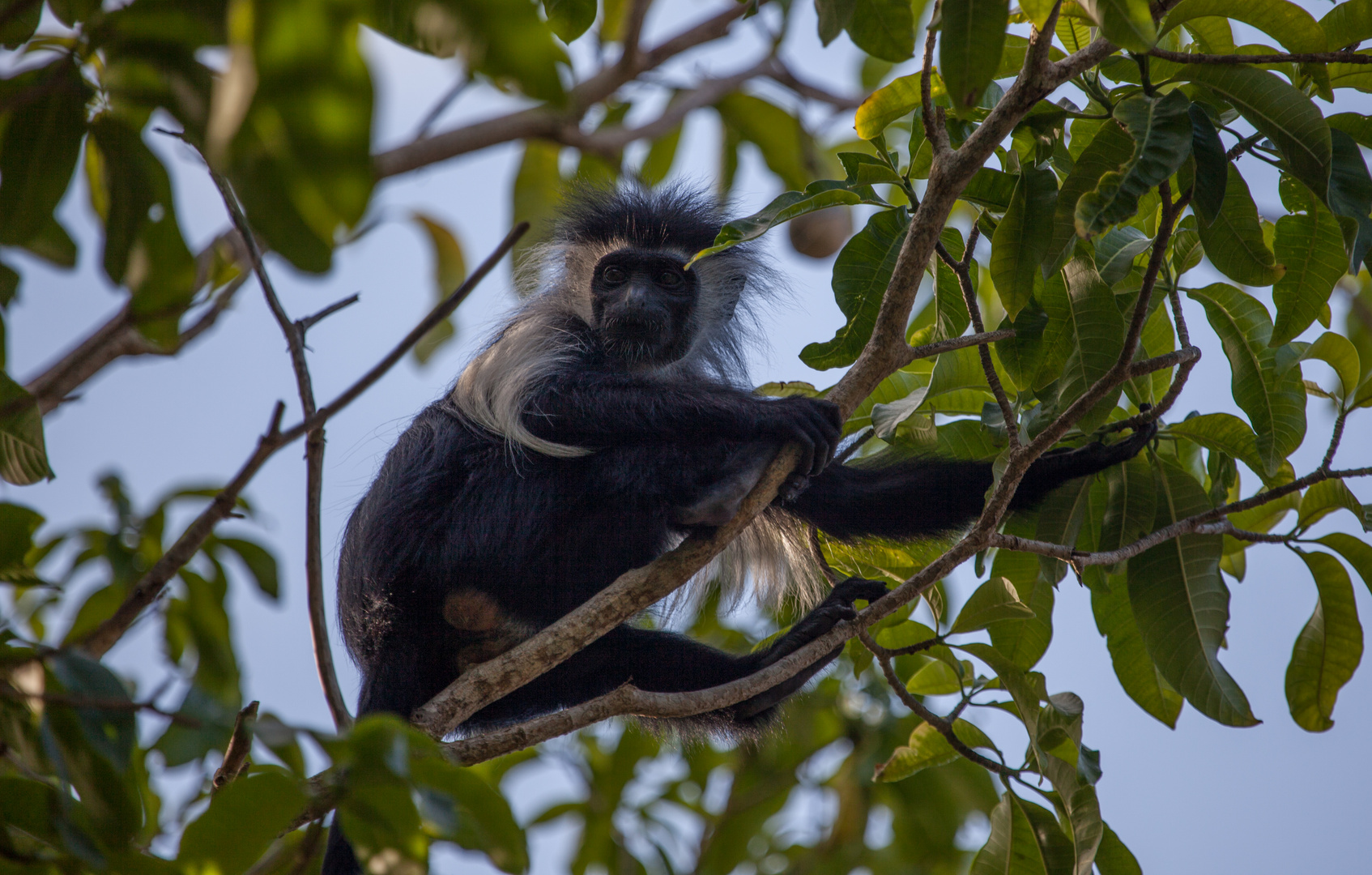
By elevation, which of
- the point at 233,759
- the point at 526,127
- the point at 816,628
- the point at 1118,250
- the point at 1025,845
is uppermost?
the point at 526,127

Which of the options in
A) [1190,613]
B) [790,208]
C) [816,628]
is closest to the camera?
[790,208]

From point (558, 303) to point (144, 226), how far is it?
3479mm

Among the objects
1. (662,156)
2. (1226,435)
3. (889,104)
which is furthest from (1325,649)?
(662,156)

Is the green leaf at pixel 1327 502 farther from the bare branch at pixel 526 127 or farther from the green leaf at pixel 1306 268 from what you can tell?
the bare branch at pixel 526 127

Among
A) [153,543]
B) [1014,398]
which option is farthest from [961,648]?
[153,543]

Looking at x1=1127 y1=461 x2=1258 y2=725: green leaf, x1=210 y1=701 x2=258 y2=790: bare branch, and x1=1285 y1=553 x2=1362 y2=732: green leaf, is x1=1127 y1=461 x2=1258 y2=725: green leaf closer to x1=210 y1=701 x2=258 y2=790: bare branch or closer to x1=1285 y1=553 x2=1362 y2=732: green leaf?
x1=1285 y1=553 x2=1362 y2=732: green leaf

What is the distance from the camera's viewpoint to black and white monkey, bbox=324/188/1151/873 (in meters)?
3.09

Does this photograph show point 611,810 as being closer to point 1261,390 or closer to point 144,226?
point 1261,390

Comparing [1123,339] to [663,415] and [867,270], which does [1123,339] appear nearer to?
[867,270]

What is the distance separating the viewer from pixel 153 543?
1479 millimetres

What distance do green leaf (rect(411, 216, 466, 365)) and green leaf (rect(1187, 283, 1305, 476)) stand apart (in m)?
1.81

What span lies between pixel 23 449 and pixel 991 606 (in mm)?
2326

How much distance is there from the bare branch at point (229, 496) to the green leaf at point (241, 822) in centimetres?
29

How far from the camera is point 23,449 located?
5.96ft
